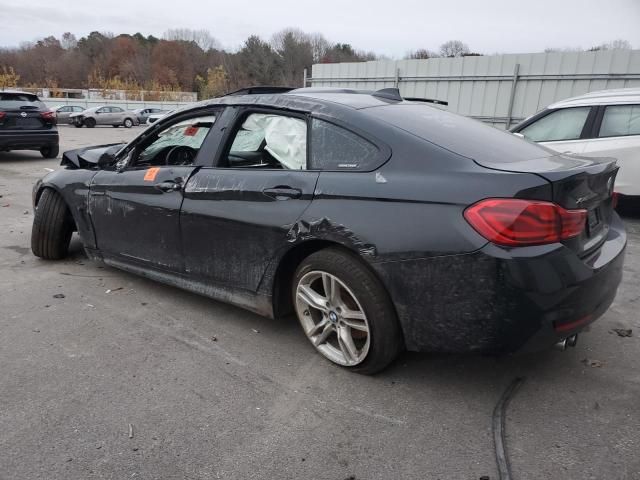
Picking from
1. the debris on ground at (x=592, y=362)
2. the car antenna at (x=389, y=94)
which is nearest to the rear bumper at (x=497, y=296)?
the debris on ground at (x=592, y=362)

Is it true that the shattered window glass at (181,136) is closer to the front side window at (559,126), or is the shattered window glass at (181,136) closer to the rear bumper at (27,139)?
the front side window at (559,126)

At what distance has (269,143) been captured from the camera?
3.12 metres

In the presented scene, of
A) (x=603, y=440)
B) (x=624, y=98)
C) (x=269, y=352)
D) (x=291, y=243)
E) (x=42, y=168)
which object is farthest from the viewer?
(x=42, y=168)

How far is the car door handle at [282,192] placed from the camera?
2777 mm

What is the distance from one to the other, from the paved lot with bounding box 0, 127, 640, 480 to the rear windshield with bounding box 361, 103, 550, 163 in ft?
3.96

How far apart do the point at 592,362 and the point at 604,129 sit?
446 centimetres

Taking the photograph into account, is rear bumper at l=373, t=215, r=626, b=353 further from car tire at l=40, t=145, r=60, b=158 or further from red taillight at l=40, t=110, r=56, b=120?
car tire at l=40, t=145, r=60, b=158

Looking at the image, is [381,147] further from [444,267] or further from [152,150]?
[152,150]

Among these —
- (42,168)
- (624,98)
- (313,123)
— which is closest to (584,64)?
(624,98)

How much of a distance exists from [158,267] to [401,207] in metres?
2.04

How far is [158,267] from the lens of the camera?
3.64 metres

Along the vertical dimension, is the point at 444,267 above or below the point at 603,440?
above

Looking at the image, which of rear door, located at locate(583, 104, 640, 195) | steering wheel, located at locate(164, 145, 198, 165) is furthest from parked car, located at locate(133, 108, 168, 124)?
steering wheel, located at locate(164, 145, 198, 165)

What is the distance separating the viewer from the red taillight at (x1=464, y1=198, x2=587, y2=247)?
7.09ft
